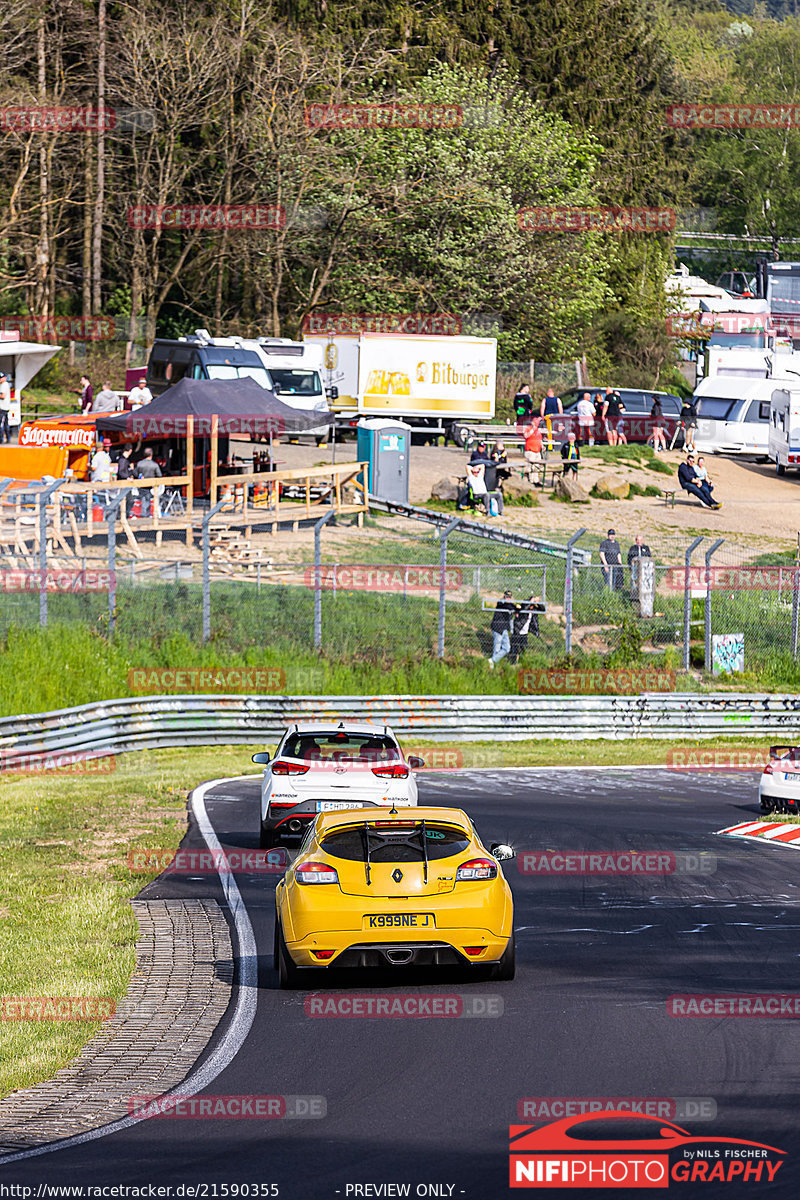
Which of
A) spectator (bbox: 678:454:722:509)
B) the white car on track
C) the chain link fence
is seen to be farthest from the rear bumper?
spectator (bbox: 678:454:722:509)

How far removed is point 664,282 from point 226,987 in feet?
225

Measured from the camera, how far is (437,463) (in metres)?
44.2

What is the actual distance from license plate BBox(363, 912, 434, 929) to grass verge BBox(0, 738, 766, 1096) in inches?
75.0

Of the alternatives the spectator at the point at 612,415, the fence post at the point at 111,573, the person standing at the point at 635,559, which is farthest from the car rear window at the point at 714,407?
the fence post at the point at 111,573

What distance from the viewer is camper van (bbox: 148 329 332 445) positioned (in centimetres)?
4025

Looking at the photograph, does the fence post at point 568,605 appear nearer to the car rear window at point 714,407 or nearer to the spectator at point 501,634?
the spectator at point 501,634

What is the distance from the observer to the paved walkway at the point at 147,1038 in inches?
310

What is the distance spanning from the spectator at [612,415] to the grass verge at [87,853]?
23.4 metres

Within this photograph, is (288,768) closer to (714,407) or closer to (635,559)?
(635,559)

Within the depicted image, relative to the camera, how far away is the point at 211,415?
104 feet

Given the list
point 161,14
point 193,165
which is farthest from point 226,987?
point 161,14

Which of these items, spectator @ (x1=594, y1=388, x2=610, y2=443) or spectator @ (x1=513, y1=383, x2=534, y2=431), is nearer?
spectator @ (x1=513, y1=383, x2=534, y2=431)

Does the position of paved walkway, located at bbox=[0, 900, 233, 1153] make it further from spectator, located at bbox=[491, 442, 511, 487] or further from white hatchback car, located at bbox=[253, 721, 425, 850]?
spectator, located at bbox=[491, 442, 511, 487]

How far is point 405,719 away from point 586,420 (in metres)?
24.6
